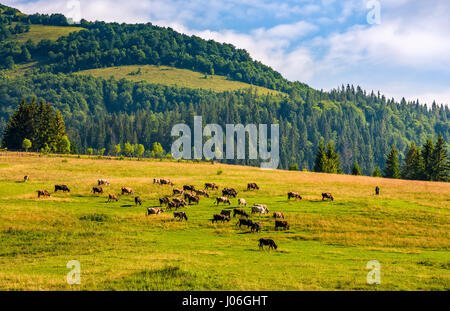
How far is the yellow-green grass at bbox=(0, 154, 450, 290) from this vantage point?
23000 millimetres

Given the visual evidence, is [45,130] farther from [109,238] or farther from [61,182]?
[109,238]

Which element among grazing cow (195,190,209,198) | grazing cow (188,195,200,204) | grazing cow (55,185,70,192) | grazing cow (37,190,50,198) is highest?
grazing cow (55,185,70,192)

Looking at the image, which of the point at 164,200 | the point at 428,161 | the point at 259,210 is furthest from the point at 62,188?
the point at 428,161

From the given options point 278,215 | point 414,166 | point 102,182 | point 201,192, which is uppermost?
point 414,166

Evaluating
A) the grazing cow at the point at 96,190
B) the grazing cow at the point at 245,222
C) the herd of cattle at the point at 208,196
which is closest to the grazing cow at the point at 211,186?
the herd of cattle at the point at 208,196

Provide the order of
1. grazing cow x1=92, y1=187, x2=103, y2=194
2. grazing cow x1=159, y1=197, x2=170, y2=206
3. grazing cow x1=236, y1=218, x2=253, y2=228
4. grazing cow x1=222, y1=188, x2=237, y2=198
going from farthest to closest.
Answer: grazing cow x1=222, y1=188, x2=237, y2=198
grazing cow x1=92, y1=187, x2=103, y2=194
grazing cow x1=159, y1=197, x2=170, y2=206
grazing cow x1=236, y1=218, x2=253, y2=228

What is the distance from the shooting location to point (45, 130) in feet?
392

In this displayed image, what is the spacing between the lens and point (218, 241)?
116ft

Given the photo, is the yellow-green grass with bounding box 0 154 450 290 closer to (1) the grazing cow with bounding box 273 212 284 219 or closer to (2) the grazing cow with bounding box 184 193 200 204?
(1) the grazing cow with bounding box 273 212 284 219

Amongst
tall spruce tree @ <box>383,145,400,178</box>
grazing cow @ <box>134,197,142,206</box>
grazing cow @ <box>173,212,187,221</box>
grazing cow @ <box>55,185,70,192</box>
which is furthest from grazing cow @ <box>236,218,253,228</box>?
tall spruce tree @ <box>383,145,400,178</box>

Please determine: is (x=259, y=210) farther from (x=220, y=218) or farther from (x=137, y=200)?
(x=137, y=200)

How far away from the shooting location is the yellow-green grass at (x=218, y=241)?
23.0 meters
